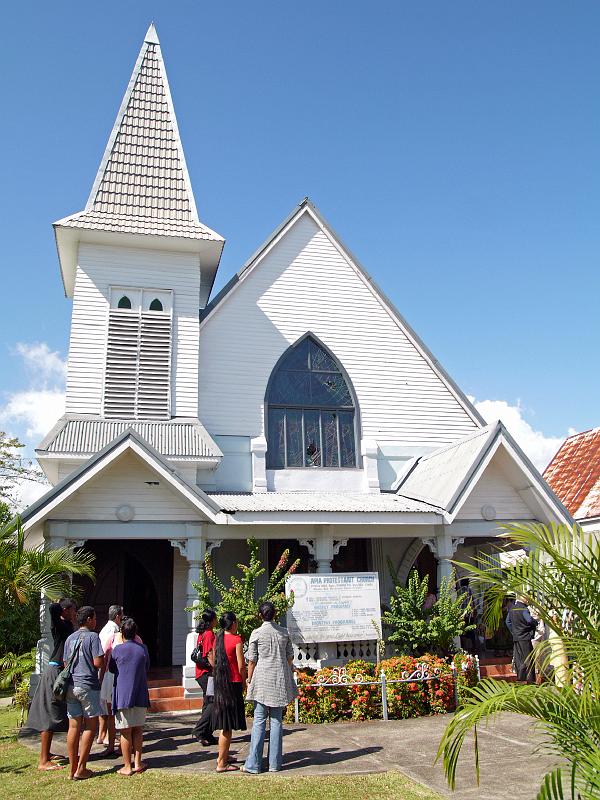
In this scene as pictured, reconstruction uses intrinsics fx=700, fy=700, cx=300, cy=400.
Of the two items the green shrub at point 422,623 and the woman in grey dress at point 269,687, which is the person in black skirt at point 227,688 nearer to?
the woman in grey dress at point 269,687

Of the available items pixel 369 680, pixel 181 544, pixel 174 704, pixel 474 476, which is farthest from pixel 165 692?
pixel 474 476

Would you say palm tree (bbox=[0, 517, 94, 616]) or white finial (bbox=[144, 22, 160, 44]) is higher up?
white finial (bbox=[144, 22, 160, 44])

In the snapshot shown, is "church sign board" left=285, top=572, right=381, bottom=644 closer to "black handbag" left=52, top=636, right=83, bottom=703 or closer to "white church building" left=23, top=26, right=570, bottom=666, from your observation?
"white church building" left=23, top=26, right=570, bottom=666

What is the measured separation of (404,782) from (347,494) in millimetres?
9025

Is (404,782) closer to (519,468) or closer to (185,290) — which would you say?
(519,468)

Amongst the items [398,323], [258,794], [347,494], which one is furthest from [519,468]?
[258,794]

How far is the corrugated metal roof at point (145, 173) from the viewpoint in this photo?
16234 millimetres

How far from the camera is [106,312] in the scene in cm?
1584

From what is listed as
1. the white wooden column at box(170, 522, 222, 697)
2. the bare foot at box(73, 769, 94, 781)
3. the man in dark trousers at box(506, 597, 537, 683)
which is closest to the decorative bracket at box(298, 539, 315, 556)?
the white wooden column at box(170, 522, 222, 697)

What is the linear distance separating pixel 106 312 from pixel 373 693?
9.87 meters

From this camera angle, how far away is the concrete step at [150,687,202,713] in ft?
39.3

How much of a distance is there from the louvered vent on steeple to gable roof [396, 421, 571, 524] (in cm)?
604

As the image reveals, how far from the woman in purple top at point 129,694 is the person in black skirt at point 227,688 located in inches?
31.8

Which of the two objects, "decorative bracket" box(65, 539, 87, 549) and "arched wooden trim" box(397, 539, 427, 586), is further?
"arched wooden trim" box(397, 539, 427, 586)
